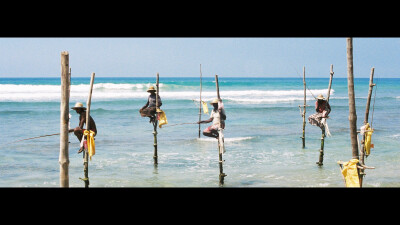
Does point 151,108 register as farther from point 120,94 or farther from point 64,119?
point 120,94

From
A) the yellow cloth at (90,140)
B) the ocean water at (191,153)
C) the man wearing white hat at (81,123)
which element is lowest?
the ocean water at (191,153)

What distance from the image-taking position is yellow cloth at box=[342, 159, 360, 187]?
19.6 feet

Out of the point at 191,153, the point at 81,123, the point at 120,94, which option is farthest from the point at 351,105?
the point at 120,94

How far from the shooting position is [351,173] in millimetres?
6023

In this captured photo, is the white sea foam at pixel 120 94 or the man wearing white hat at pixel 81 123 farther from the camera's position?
the white sea foam at pixel 120 94

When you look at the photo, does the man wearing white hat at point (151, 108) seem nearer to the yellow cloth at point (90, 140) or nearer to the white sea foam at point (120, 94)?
the yellow cloth at point (90, 140)

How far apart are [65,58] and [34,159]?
274 inches

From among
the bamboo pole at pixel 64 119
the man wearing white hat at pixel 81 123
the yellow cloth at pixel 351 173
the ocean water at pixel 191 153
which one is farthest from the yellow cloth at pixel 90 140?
the yellow cloth at pixel 351 173

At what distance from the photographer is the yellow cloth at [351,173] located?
598 cm

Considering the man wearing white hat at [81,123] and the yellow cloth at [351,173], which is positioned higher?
the man wearing white hat at [81,123]

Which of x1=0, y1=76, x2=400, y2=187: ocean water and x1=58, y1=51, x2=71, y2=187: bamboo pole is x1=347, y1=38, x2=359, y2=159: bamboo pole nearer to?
x1=0, y1=76, x2=400, y2=187: ocean water
